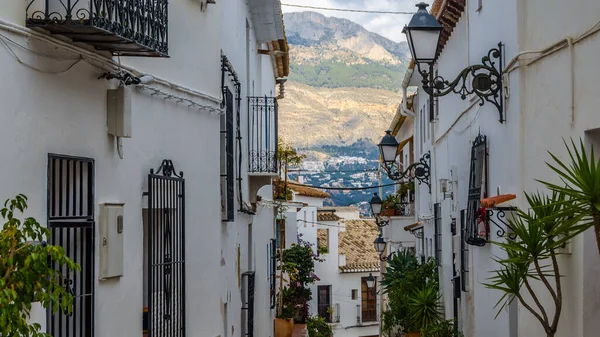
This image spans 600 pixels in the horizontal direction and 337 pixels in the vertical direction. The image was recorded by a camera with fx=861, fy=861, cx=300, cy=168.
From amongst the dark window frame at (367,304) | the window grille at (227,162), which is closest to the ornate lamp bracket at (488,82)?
the window grille at (227,162)

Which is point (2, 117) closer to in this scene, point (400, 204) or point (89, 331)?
point (89, 331)

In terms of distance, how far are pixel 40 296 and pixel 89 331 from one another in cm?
233

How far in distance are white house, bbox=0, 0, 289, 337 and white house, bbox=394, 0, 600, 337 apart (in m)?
3.44

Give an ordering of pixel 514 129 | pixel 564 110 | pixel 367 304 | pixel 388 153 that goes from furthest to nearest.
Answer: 1. pixel 367 304
2. pixel 388 153
3. pixel 514 129
4. pixel 564 110

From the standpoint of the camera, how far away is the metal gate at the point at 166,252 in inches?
334

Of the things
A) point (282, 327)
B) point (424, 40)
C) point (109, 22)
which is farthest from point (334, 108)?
point (109, 22)

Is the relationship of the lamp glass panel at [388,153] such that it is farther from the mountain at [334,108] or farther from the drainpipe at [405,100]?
the mountain at [334,108]

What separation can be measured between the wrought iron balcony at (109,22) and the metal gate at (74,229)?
93cm

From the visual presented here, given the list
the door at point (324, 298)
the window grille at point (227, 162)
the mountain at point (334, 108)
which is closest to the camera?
the window grille at point (227, 162)

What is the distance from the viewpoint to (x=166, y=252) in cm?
895

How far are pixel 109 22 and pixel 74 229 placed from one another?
164 cm

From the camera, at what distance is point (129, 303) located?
25.8ft

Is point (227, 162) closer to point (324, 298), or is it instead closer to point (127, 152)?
point (127, 152)

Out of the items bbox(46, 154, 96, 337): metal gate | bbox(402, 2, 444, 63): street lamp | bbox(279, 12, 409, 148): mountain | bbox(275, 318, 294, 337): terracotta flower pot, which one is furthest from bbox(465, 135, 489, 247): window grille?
bbox(279, 12, 409, 148): mountain
